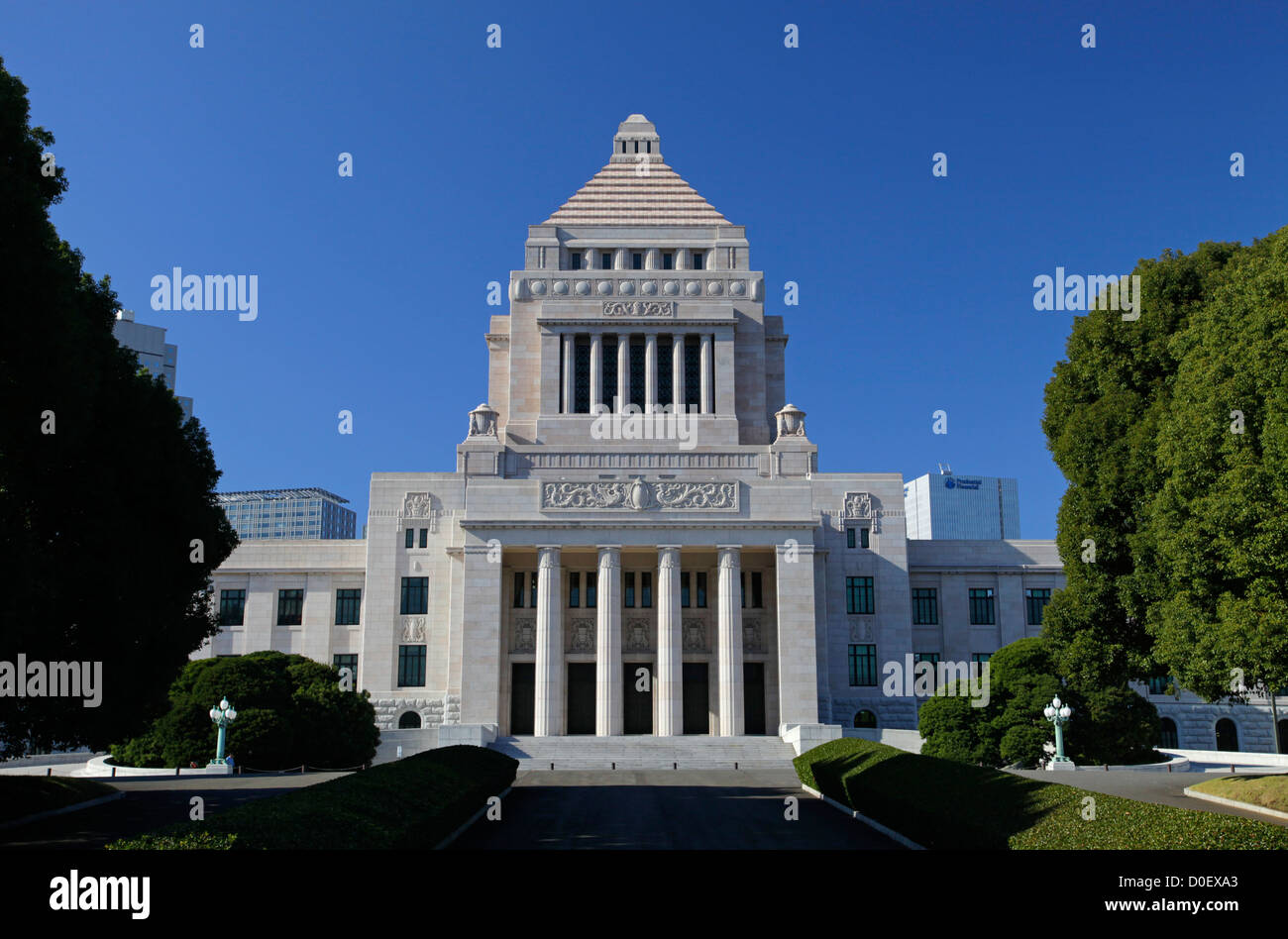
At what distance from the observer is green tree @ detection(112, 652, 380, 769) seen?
38562mm

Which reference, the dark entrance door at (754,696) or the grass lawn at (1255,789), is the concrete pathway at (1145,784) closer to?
the grass lawn at (1255,789)

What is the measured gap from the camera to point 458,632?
50.7m

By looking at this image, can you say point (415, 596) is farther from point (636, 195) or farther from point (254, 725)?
point (636, 195)

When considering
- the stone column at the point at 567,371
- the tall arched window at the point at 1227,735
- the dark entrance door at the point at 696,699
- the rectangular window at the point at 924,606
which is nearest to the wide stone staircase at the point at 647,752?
the dark entrance door at the point at 696,699

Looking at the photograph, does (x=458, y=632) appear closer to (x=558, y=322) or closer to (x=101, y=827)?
(x=558, y=322)

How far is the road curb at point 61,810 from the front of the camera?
22.0 metres

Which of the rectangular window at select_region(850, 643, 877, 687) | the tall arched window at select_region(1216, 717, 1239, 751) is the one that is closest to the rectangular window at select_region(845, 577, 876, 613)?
the rectangular window at select_region(850, 643, 877, 687)

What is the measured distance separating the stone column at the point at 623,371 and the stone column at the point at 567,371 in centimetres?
268

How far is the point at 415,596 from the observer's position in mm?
52438

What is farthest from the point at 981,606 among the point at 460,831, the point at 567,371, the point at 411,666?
the point at 460,831

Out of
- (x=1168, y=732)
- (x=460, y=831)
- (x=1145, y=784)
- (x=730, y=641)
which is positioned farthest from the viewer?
(x=1168, y=732)

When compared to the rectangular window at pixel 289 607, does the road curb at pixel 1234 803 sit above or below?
below

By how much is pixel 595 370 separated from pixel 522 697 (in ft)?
60.6

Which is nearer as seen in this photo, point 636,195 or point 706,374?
point 706,374
